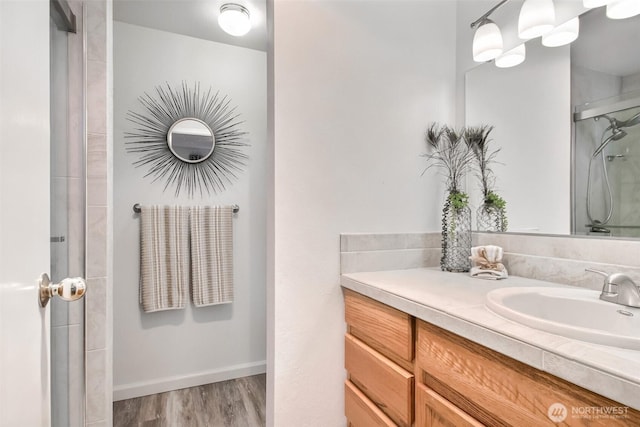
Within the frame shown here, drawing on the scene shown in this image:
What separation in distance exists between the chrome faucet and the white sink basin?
14 millimetres

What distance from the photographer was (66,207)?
1127 mm

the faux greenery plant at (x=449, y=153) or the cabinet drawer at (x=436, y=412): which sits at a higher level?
the faux greenery plant at (x=449, y=153)

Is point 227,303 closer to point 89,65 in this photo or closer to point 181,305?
Result: point 181,305

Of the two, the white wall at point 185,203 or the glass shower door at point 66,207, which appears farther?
the white wall at point 185,203

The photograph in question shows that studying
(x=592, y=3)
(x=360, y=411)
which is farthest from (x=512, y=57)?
(x=360, y=411)

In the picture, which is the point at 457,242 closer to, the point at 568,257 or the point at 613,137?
the point at 568,257

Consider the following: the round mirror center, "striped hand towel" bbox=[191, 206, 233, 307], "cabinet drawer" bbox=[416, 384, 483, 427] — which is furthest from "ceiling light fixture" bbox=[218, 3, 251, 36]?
"cabinet drawer" bbox=[416, 384, 483, 427]

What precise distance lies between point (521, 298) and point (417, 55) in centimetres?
116

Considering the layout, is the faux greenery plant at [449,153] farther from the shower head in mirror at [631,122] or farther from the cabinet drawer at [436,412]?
the cabinet drawer at [436,412]

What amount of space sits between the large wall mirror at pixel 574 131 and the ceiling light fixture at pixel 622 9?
18 mm

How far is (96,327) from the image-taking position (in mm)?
1279

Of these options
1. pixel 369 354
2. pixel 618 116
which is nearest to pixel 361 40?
pixel 618 116

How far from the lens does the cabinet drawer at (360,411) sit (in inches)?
42.7
